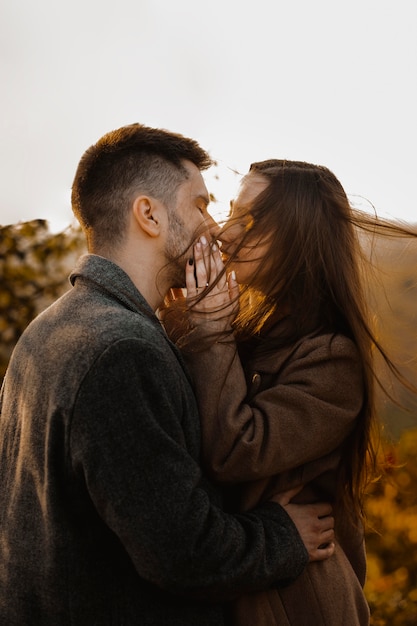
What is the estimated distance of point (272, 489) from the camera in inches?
87.2

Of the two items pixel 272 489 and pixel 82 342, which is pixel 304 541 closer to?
pixel 272 489

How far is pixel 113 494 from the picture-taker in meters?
1.69

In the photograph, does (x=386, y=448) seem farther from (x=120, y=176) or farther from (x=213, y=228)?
(x=120, y=176)

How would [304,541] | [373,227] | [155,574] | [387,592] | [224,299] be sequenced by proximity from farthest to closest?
1. [387,592]
2. [373,227]
3. [224,299]
4. [304,541]
5. [155,574]

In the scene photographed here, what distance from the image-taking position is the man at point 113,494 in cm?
171

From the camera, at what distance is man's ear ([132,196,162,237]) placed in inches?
94.5

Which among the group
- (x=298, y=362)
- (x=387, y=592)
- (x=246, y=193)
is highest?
(x=246, y=193)

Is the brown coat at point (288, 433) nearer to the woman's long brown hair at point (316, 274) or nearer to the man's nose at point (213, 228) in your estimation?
the woman's long brown hair at point (316, 274)

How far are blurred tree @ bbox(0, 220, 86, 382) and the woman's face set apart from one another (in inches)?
94.6

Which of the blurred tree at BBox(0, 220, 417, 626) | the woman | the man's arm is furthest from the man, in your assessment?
the blurred tree at BBox(0, 220, 417, 626)

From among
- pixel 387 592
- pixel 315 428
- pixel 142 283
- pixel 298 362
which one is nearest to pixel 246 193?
pixel 142 283

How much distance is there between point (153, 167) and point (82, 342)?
3.07ft

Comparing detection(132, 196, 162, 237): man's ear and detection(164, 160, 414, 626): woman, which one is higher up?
detection(132, 196, 162, 237): man's ear

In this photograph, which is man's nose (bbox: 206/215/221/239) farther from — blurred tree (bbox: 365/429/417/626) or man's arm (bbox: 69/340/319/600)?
blurred tree (bbox: 365/429/417/626)
